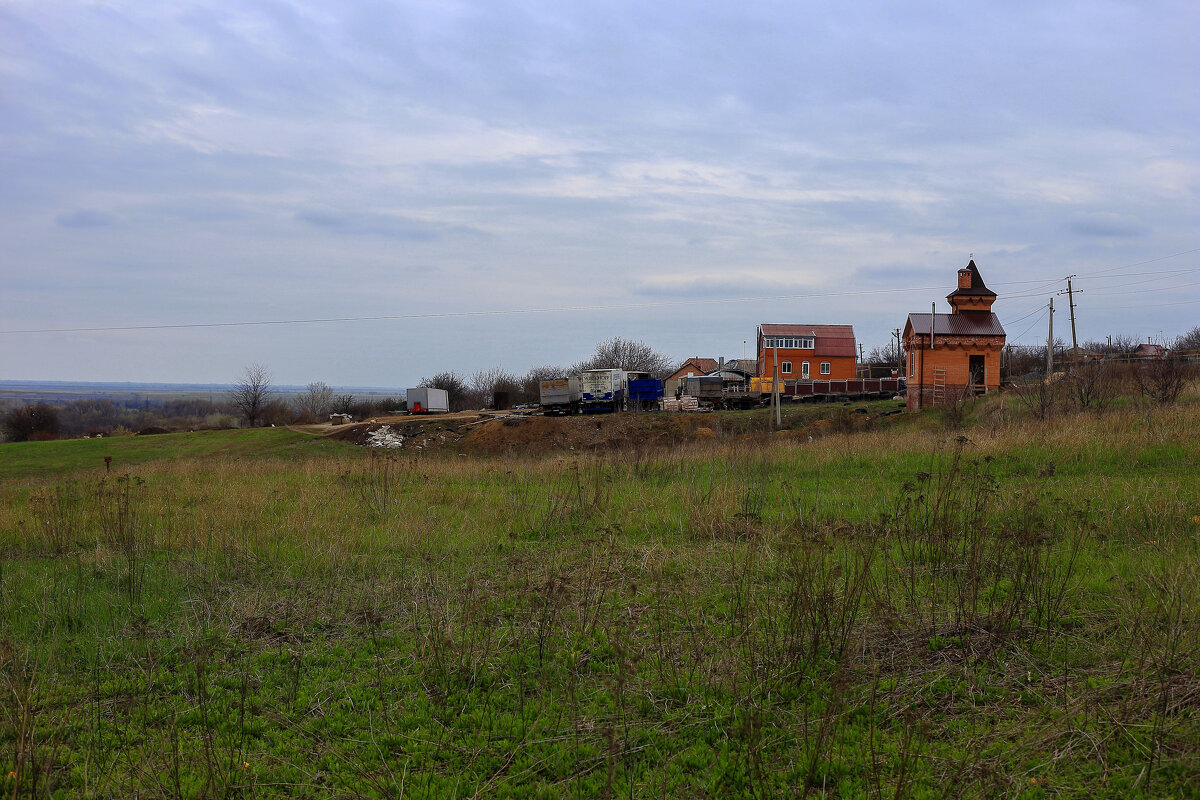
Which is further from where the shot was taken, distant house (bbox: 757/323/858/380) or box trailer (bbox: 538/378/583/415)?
distant house (bbox: 757/323/858/380)

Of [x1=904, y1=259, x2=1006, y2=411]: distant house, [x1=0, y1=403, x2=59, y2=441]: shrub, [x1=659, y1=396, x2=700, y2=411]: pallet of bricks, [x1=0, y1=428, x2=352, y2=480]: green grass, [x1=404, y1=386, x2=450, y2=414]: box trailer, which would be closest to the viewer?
[x1=0, y1=428, x2=352, y2=480]: green grass

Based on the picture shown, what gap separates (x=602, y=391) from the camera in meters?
51.1

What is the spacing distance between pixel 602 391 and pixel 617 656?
150 ft

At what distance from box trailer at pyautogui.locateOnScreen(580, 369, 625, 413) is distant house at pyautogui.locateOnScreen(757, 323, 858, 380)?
1263cm

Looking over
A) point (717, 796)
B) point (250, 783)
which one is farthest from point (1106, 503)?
point (250, 783)

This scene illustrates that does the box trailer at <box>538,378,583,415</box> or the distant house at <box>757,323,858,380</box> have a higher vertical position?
the distant house at <box>757,323,858,380</box>

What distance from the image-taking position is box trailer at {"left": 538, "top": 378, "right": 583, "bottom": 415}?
51500 millimetres

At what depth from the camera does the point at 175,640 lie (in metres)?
6.09

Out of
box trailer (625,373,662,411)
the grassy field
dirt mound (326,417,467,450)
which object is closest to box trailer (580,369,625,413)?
box trailer (625,373,662,411)

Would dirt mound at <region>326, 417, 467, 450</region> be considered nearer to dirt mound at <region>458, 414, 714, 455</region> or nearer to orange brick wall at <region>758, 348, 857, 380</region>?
dirt mound at <region>458, 414, 714, 455</region>

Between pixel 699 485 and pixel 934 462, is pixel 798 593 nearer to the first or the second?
pixel 699 485

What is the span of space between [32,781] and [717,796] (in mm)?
3564

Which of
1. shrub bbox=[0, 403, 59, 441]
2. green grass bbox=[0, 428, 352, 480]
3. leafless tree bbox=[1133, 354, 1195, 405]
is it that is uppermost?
leafless tree bbox=[1133, 354, 1195, 405]

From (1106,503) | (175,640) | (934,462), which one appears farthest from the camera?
(934,462)
